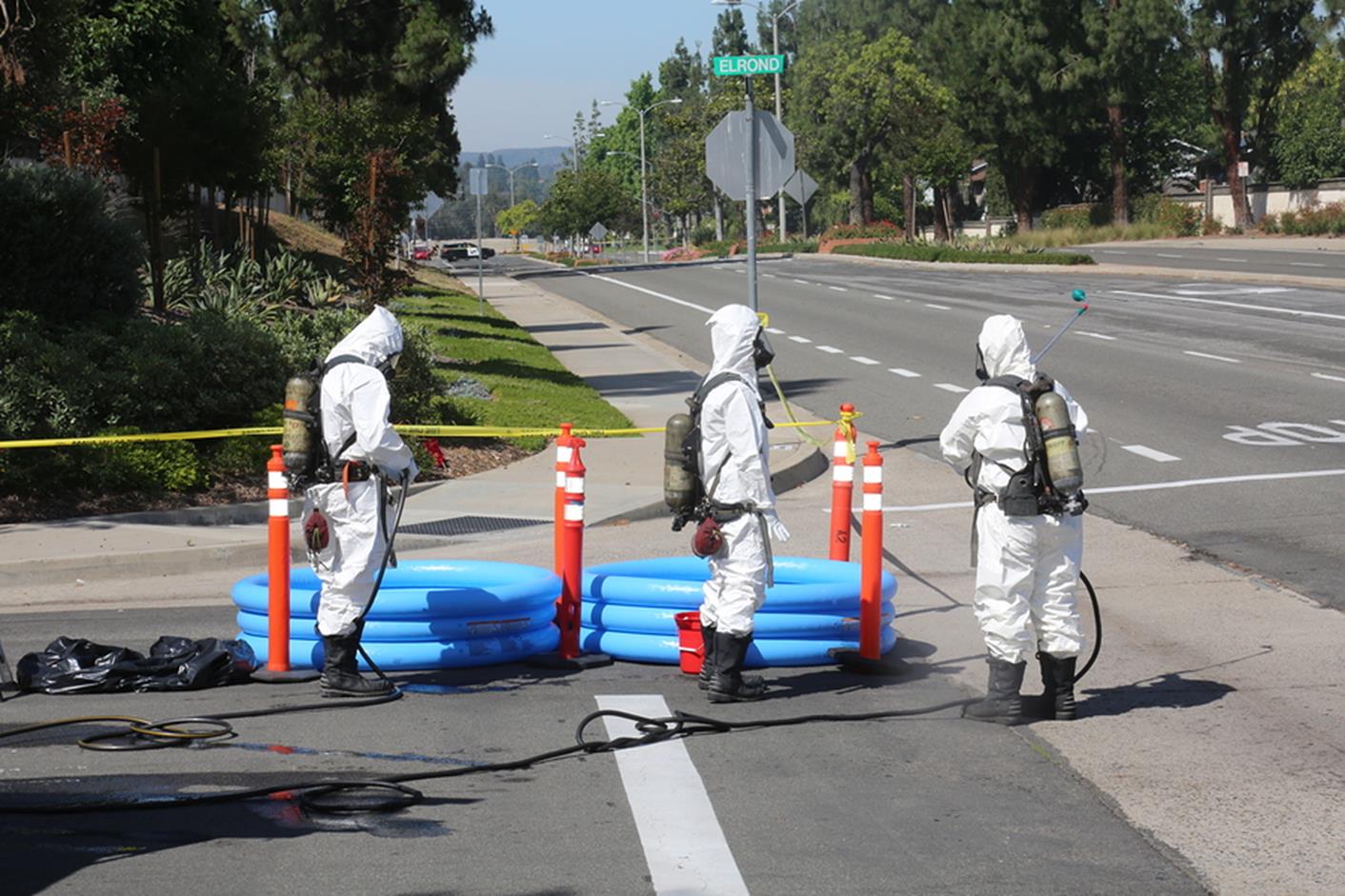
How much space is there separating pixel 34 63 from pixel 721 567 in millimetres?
11557

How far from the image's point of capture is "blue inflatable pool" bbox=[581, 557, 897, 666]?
28.2 ft

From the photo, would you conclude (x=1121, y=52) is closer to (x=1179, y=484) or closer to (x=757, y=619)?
(x=1179, y=484)

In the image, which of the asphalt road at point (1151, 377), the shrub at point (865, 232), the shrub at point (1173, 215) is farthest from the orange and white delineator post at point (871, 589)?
the shrub at point (865, 232)

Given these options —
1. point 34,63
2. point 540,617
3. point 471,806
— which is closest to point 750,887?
point 471,806

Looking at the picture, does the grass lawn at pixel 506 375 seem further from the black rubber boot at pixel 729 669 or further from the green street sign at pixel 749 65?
the black rubber boot at pixel 729 669

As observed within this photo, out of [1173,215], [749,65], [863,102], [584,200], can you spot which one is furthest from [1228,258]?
[584,200]

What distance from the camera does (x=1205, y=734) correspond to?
715cm

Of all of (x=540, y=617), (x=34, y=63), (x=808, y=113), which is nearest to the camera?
(x=540, y=617)

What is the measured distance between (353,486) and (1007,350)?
3126mm

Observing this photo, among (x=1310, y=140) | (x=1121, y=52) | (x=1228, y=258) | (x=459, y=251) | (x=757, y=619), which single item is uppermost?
(x=1121, y=52)

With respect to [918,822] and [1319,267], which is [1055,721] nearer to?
[918,822]

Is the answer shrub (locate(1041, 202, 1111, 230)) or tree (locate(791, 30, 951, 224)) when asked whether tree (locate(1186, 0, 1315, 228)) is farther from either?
tree (locate(791, 30, 951, 224))

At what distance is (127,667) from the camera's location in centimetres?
821

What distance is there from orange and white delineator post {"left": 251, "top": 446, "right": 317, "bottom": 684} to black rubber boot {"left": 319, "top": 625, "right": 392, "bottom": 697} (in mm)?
441
